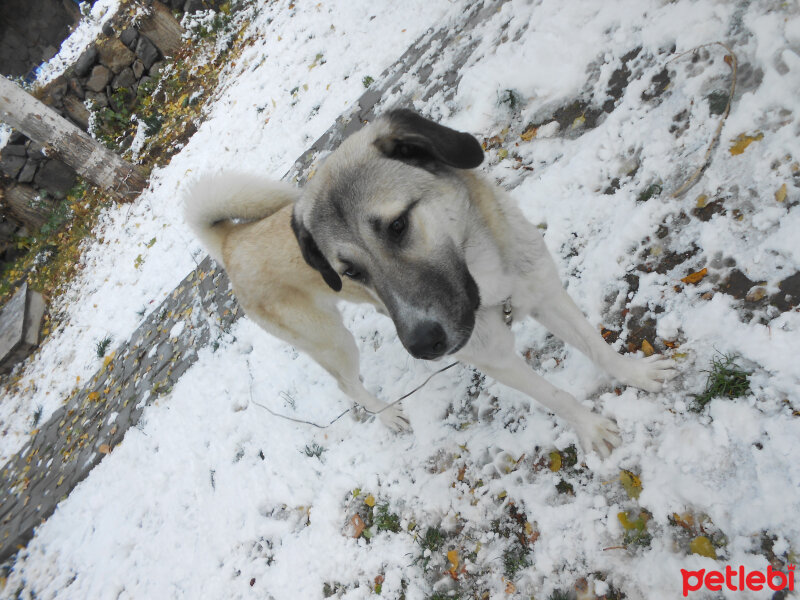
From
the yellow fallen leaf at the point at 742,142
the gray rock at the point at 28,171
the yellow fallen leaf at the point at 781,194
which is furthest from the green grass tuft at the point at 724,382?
the gray rock at the point at 28,171

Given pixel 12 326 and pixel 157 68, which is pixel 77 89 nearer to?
pixel 157 68

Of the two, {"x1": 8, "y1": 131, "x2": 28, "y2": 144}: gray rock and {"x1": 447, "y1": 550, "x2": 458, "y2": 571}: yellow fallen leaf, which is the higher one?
{"x1": 8, "y1": 131, "x2": 28, "y2": 144}: gray rock

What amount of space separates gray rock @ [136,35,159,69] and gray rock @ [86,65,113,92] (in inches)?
32.5

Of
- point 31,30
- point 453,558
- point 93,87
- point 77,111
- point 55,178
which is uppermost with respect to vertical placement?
point 31,30

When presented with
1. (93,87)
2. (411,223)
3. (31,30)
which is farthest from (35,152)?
(411,223)

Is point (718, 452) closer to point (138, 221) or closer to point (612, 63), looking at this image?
point (612, 63)

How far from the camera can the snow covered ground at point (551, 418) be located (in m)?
1.94

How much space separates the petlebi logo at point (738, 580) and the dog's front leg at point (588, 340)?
0.79m

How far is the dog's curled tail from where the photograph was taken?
309cm

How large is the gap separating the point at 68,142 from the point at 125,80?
2775mm

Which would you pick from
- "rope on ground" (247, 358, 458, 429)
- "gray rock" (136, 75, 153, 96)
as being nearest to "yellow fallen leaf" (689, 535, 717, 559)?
"rope on ground" (247, 358, 458, 429)

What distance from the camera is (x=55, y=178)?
10.3 meters

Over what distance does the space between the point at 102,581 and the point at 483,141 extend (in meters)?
4.99

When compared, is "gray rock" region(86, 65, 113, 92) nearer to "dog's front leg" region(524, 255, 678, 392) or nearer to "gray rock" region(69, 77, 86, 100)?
"gray rock" region(69, 77, 86, 100)
